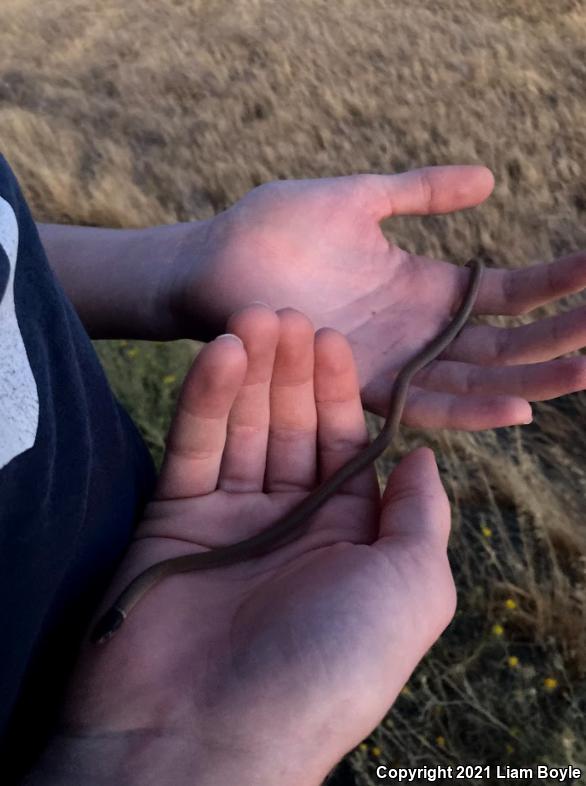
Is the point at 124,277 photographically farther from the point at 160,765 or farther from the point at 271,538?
the point at 160,765

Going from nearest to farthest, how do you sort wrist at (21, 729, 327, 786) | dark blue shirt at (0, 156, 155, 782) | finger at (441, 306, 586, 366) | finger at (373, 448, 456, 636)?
dark blue shirt at (0, 156, 155, 782) → wrist at (21, 729, 327, 786) → finger at (373, 448, 456, 636) → finger at (441, 306, 586, 366)

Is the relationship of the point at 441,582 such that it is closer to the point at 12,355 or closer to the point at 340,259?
the point at 12,355

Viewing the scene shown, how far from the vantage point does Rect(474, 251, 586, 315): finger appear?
2.20 m

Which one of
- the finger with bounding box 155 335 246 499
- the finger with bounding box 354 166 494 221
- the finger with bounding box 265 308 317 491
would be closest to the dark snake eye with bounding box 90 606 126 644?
the finger with bounding box 155 335 246 499

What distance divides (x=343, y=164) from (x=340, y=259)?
2913mm

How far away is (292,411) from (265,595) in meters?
0.54

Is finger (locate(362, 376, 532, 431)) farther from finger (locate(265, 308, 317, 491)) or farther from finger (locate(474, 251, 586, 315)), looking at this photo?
finger (locate(474, 251, 586, 315))

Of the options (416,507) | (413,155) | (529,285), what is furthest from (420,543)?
(413,155)

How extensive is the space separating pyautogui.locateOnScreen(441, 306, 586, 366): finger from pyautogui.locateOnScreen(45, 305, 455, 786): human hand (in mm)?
483

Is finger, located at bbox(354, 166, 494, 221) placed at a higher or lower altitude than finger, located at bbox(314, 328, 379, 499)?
higher

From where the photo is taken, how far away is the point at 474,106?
5234 millimetres

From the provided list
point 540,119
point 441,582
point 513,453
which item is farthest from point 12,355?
point 540,119

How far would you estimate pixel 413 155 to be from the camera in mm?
5062

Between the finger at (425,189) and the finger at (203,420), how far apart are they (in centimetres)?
89
